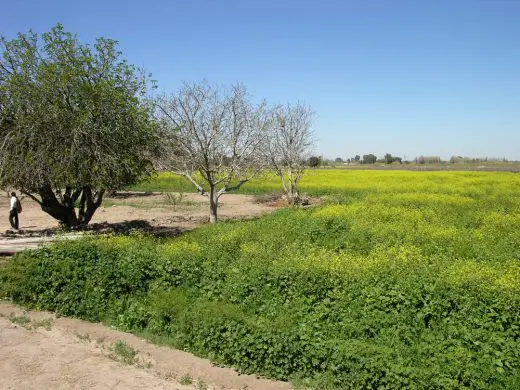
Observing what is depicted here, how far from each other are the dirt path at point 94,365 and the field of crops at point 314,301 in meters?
0.35

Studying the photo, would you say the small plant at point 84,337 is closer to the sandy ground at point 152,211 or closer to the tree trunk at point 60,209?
the tree trunk at point 60,209

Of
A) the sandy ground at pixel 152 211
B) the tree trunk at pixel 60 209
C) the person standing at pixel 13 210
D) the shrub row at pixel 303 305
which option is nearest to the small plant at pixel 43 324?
the shrub row at pixel 303 305

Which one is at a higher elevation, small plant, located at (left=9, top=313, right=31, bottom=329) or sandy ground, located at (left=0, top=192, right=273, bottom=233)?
sandy ground, located at (left=0, top=192, right=273, bottom=233)

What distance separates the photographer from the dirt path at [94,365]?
6590mm

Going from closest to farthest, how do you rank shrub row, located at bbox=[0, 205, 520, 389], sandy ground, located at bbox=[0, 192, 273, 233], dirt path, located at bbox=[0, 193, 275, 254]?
1. shrub row, located at bbox=[0, 205, 520, 389]
2. dirt path, located at bbox=[0, 193, 275, 254]
3. sandy ground, located at bbox=[0, 192, 273, 233]

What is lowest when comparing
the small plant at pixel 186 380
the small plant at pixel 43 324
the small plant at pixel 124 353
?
the small plant at pixel 186 380

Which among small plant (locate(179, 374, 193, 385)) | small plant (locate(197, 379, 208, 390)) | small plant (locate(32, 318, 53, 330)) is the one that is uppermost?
small plant (locate(32, 318, 53, 330))

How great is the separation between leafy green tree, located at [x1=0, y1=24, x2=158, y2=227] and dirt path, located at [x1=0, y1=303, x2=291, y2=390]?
6681 mm

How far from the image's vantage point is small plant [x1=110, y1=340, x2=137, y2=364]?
736cm

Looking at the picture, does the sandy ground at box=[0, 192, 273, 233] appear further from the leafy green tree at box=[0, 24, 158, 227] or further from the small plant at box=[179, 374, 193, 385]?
the small plant at box=[179, 374, 193, 385]

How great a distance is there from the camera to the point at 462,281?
815cm

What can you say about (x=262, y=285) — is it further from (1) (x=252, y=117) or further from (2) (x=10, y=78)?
(1) (x=252, y=117)

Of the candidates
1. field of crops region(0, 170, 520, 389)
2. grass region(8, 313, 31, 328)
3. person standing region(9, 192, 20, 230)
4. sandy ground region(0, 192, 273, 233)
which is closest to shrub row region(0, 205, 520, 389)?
field of crops region(0, 170, 520, 389)

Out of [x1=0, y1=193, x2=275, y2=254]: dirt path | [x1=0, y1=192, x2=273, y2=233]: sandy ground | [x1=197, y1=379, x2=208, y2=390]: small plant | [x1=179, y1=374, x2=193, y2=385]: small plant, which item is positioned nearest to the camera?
[x1=197, y1=379, x2=208, y2=390]: small plant
